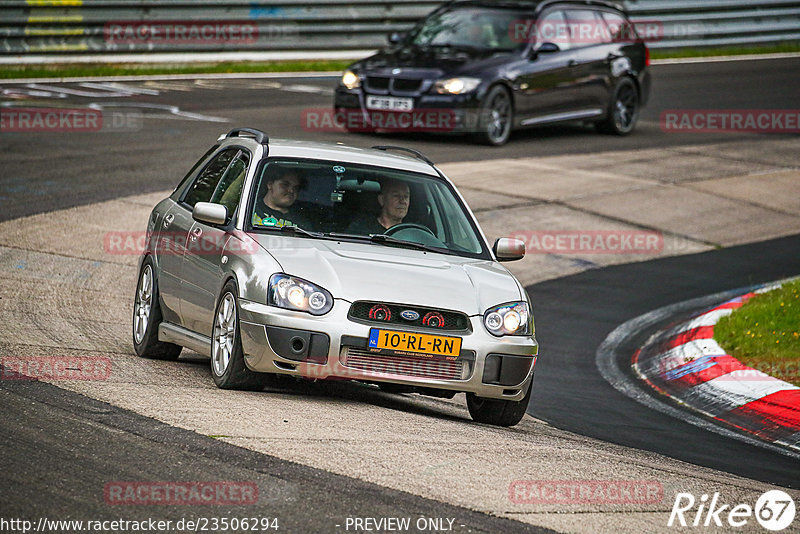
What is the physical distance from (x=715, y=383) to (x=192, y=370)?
3863 mm

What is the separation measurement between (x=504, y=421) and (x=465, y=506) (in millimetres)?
2518

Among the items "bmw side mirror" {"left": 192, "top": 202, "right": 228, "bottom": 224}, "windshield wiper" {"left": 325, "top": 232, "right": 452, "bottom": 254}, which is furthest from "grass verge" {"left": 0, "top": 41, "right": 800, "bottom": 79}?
"windshield wiper" {"left": 325, "top": 232, "right": 452, "bottom": 254}

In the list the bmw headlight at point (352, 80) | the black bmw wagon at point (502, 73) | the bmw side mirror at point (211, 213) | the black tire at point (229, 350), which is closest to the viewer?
the black tire at point (229, 350)

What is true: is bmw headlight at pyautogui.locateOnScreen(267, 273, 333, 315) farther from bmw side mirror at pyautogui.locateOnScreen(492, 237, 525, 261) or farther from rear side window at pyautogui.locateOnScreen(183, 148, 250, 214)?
bmw side mirror at pyautogui.locateOnScreen(492, 237, 525, 261)

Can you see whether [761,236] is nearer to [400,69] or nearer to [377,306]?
[400,69]

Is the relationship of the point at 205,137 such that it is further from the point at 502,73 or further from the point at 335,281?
the point at 335,281

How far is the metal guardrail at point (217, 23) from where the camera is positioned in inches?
985

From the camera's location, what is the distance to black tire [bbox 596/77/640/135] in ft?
71.4

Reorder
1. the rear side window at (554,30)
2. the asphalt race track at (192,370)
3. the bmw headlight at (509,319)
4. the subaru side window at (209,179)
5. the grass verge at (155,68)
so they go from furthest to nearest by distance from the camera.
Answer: the grass verge at (155,68)
the rear side window at (554,30)
the subaru side window at (209,179)
the bmw headlight at (509,319)
the asphalt race track at (192,370)

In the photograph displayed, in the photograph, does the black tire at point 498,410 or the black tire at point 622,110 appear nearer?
the black tire at point 498,410

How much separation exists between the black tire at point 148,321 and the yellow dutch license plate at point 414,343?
206cm

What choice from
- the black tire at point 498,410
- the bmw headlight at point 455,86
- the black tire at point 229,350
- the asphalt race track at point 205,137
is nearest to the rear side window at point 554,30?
the asphalt race track at point 205,137

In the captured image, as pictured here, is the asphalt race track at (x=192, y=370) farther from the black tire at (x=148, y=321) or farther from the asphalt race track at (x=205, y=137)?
the black tire at (x=148, y=321)

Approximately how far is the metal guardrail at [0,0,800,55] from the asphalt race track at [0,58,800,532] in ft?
6.24
